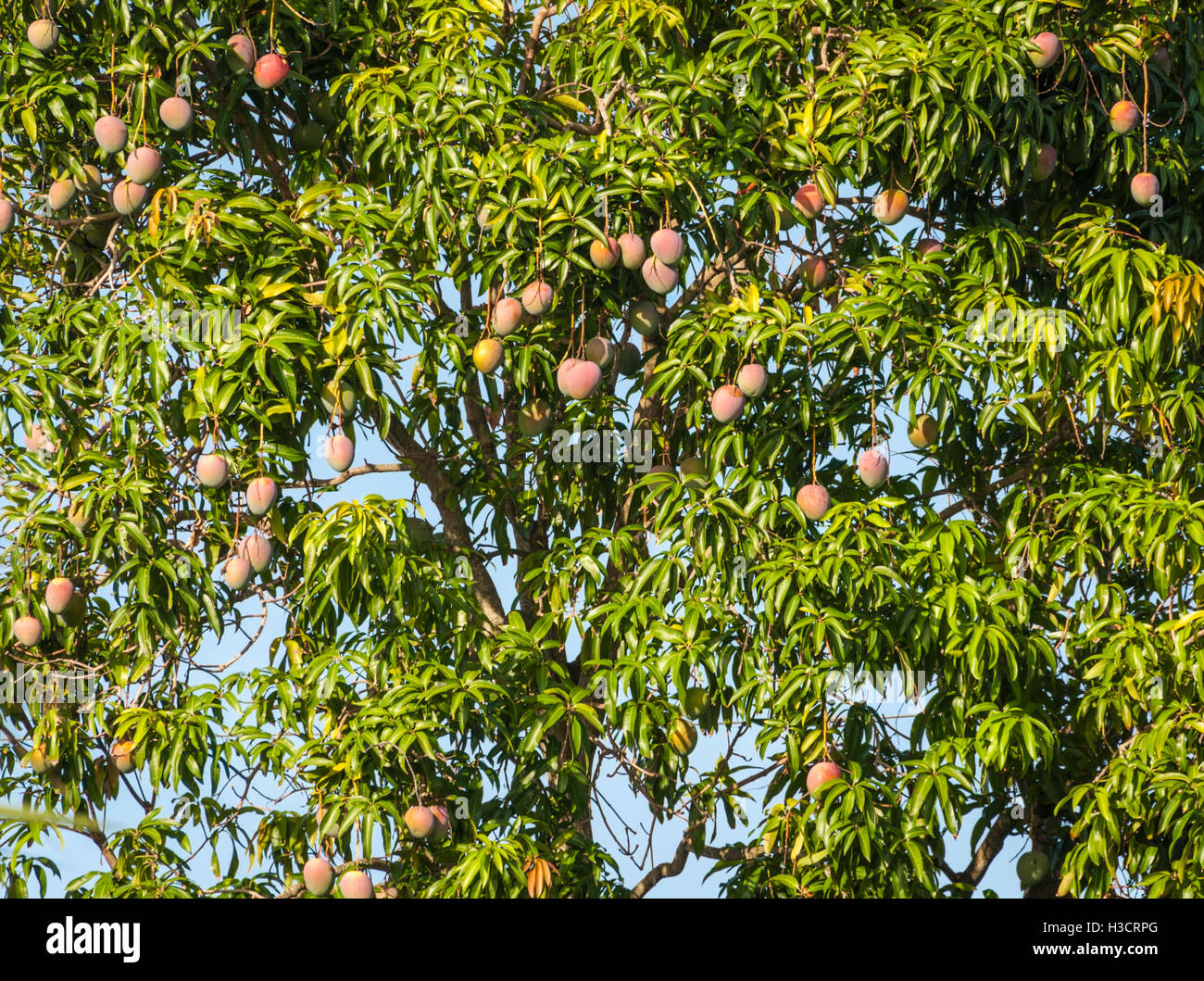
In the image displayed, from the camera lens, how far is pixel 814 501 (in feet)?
11.4

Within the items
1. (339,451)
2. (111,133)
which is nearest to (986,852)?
(339,451)

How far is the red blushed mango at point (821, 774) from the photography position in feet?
11.0

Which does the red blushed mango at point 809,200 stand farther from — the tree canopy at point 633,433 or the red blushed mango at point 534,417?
the red blushed mango at point 534,417

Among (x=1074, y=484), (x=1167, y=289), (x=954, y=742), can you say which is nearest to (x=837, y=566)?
(x=954, y=742)

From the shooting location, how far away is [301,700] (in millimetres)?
3598

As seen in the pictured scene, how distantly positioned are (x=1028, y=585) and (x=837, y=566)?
0.56 m

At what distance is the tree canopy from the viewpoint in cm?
341

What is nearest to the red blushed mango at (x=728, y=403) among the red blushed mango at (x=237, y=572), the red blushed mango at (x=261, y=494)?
the red blushed mango at (x=261, y=494)

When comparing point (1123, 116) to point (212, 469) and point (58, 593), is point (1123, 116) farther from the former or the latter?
point (58, 593)

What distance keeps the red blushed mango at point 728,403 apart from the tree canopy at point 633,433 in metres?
0.01

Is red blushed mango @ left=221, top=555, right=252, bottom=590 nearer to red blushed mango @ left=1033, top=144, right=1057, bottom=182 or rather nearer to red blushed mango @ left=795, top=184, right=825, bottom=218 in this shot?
red blushed mango @ left=795, top=184, right=825, bottom=218

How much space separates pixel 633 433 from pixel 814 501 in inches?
27.8
